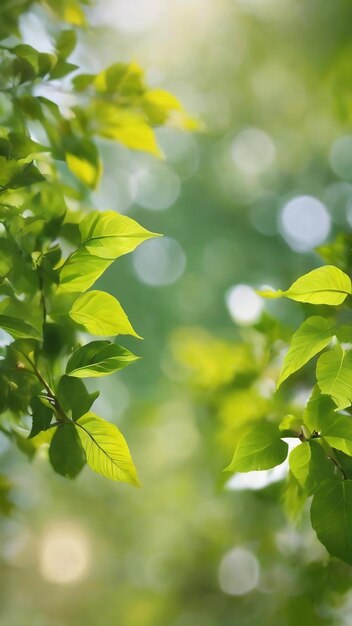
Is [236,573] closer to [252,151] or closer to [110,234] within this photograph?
[110,234]

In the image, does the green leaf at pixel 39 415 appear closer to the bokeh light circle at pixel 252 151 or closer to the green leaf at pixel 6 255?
the green leaf at pixel 6 255

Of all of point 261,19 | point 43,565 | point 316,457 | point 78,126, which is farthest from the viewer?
point 261,19

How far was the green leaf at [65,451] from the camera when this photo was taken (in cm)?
55

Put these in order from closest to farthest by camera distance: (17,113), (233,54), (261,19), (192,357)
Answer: (17,113) < (192,357) < (261,19) < (233,54)

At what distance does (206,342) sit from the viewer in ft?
4.78

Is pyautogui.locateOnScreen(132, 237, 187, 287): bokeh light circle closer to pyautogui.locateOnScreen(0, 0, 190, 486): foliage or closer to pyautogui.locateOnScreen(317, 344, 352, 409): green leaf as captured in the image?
pyautogui.locateOnScreen(0, 0, 190, 486): foliage

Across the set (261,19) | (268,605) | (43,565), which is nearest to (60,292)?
(268,605)

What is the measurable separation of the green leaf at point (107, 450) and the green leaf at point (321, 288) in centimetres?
19

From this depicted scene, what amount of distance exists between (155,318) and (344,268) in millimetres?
3825

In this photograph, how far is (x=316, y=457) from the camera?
20.8 inches

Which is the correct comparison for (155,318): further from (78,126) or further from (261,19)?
(78,126)

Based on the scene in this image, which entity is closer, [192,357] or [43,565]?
[192,357]

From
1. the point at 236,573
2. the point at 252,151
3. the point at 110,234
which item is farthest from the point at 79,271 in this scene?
the point at 252,151

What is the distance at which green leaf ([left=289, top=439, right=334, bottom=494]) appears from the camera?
0.52m
